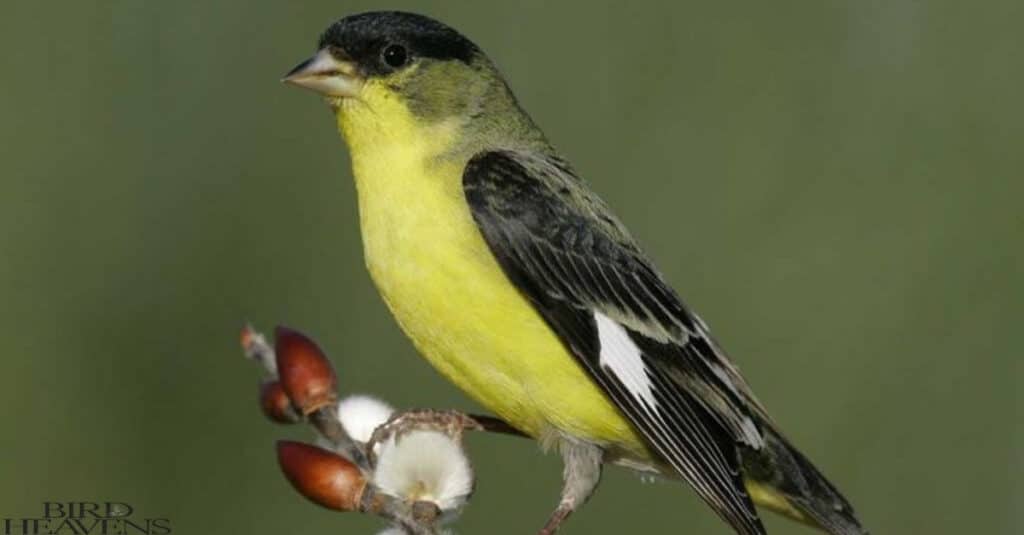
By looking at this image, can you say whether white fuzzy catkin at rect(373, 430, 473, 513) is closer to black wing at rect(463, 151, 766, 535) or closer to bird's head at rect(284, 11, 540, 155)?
black wing at rect(463, 151, 766, 535)

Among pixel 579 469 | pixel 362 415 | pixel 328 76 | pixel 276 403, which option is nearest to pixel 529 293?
pixel 579 469

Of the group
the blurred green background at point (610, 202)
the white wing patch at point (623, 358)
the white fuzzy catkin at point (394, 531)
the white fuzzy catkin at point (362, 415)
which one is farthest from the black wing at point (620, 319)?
the blurred green background at point (610, 202)

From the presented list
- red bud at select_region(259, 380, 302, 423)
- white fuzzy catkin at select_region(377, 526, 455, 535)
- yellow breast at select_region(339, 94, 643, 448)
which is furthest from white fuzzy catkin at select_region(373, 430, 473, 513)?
yellow breast at select_region(339, 94, 643, 448)

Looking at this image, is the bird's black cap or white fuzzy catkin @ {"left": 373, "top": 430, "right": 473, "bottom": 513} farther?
the bird's black cap

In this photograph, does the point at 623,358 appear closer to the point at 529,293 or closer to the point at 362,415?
the point at 529,293

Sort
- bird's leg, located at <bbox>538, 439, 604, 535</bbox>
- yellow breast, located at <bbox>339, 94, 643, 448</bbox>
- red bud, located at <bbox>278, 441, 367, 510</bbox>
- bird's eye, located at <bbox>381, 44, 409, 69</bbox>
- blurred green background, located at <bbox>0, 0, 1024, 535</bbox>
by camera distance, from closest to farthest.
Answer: red bud, located at <bbox>278, 441, 367, 510</bbox>, yellow breast, located at <bbox>339, 94, 643, 448</bbox>, bird's leg, located at <bbox>538, 439, 604, 535</bbox>, bird's eye, located at <bbox>381, 44, 409, 69</bbox>, blurred green background, located at <bbox>0, 0, 1024, 535</bbox>

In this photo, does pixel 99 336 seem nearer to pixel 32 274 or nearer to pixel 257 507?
pixel 32 274
